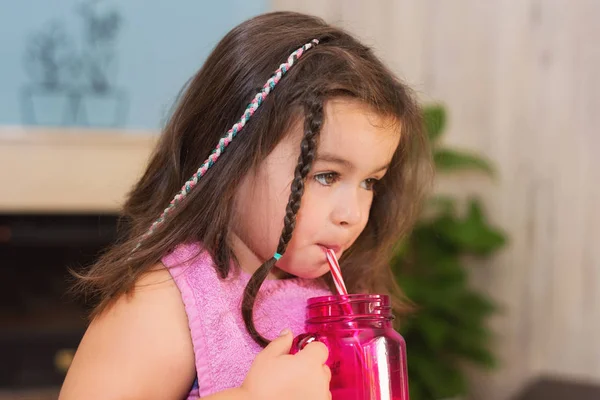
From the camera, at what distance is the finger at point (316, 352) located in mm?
748

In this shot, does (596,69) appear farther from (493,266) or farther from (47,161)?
(47,161)

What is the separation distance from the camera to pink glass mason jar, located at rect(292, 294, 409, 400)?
743mm

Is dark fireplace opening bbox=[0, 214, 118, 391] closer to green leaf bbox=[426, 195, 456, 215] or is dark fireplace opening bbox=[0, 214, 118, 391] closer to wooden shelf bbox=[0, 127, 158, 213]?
wooden shelf bbox=[0, 127, 158, 213]

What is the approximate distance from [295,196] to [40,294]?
6.35ft

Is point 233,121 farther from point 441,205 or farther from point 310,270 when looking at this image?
point 441,205

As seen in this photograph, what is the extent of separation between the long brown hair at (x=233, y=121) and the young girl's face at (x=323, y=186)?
14 millimetres

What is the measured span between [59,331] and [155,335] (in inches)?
71.2

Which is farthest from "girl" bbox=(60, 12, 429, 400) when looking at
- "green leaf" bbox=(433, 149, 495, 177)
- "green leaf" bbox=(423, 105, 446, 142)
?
"green leaf" bbox=(433, 149, 495, 177)

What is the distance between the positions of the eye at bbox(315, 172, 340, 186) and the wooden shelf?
61.6 inches

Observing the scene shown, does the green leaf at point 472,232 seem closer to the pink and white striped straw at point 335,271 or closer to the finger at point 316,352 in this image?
the pink and white striped straw at point 335,271

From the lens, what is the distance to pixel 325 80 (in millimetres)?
857

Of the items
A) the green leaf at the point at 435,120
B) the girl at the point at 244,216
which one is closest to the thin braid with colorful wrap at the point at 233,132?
the girl at the point at 244,216

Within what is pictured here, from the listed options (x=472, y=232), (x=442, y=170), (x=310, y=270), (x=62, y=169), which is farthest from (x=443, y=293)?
(x=310, y=270)

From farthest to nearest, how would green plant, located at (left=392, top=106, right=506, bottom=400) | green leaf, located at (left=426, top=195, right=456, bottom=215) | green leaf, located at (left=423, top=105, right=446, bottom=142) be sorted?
green leaf, located at (left=426, top=195, right=456, bottom=215), green plant, located at (left=392, top=106, right=506, bottom=400), green leaf, located at (left=423, top=105, right=446, bottom=142)
